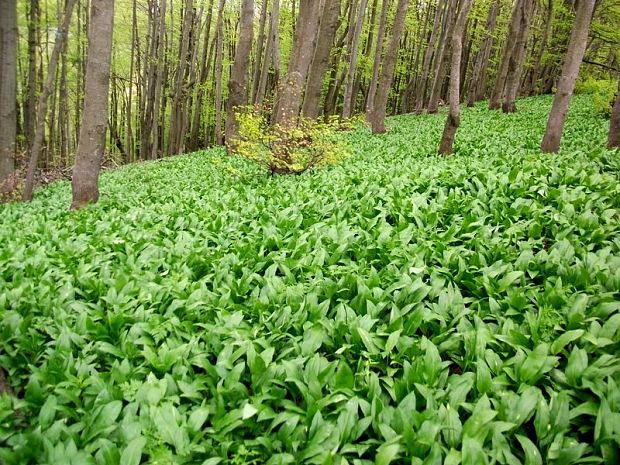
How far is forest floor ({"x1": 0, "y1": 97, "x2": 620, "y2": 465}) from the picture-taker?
2.51 m

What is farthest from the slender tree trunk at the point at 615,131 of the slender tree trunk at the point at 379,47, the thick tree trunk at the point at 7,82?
the thick tree trunk at the point at 7,82

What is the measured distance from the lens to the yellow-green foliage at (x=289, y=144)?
9555mm

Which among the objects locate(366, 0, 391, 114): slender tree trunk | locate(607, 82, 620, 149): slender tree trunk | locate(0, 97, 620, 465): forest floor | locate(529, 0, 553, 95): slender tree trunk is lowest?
locate(0, 97, 620, 465): forest floor

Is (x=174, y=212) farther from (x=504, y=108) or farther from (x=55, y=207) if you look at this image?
(x=504, y=108)

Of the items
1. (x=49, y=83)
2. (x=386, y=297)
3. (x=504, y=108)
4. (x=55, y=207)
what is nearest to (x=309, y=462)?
(x=386, y=297)

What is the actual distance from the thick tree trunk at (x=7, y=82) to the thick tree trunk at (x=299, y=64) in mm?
8837

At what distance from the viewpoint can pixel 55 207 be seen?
978 centimetres

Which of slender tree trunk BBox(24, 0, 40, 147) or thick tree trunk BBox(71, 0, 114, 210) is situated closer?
thick tree trunk BBox(71, 0, 114, 210)

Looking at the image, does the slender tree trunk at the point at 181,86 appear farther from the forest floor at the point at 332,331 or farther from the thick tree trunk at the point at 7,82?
the forest floor at the point at 332,331

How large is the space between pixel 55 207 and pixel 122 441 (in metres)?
8.83

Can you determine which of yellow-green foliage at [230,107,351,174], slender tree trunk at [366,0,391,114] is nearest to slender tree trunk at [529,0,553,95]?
slender tree trunk at [366,0,391,114]

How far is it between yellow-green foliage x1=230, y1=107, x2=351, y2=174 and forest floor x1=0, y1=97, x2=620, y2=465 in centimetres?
315

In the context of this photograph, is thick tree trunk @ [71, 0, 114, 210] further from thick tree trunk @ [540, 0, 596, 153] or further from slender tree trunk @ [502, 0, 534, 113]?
slender tree trunk @ [502, 0, 534, 113]

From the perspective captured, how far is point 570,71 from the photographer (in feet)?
29.3
